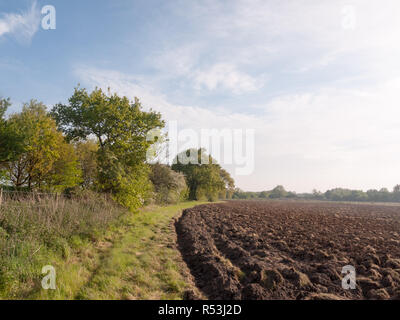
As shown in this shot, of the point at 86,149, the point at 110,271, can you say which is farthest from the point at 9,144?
the point at 110,271

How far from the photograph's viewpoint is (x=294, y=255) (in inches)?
360

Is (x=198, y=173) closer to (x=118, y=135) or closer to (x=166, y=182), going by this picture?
(x=166, y=182)

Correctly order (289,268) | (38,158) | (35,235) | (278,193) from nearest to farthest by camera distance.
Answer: (289,268) → (35,235) → (38,158) → (278,193)

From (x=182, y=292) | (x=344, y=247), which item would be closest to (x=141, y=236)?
(x=182, y=292)

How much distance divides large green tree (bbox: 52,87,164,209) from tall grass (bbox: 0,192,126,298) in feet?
16.2

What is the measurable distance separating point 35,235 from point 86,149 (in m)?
27.4

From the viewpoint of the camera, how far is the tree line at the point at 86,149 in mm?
17047

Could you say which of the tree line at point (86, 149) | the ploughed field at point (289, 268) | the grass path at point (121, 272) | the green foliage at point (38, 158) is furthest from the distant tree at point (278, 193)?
the grass path at point (121, 272)

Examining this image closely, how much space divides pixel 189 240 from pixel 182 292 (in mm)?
5445

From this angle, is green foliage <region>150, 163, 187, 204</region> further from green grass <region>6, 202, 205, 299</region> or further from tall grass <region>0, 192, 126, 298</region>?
green grass <region>6, 202, 205, 299</region>

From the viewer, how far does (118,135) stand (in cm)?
1808

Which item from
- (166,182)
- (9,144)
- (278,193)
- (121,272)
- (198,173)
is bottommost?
(278,193)

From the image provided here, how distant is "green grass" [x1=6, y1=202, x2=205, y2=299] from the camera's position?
5.30 m

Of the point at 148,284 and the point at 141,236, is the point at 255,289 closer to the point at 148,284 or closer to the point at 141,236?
the point at 148,284
